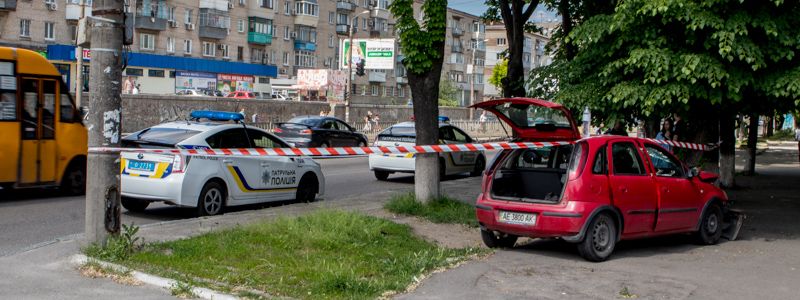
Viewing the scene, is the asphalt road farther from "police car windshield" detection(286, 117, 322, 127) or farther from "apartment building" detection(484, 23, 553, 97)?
"apartment building" detection(484, 23, 553, 97)

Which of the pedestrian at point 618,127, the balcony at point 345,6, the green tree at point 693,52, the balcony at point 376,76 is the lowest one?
the pedestrian at point 618,127

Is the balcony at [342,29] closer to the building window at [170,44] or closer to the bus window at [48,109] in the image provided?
the building window at [170,44]

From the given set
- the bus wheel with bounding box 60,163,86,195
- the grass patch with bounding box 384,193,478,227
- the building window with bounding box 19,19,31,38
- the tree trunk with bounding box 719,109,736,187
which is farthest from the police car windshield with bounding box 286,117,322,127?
the building window with bounding box 19,19,31,38

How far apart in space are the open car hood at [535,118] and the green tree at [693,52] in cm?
95

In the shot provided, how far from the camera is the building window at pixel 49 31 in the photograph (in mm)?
58250

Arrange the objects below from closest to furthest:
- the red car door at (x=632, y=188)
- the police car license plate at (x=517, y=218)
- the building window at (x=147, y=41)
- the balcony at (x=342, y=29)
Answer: the police car license plate at (x=517, y=218) < the red car door at (x=632, y=188) < the building window at (x=147, y=41) < the balcony at (x=342, y=29)

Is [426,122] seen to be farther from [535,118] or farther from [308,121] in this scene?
[308,121]

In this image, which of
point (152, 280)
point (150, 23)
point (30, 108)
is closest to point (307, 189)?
point (30, 108)

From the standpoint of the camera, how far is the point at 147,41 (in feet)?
218

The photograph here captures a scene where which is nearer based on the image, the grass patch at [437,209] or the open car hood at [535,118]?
the open car hood at [535,118]

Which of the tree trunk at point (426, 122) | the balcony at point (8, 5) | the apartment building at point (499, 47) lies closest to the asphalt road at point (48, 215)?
the tree trunk at point (426, 122)

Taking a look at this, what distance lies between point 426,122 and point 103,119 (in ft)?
17.9

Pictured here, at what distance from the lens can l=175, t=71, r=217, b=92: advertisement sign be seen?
6831 centimetres

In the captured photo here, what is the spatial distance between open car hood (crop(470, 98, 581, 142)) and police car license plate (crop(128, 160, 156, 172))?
479 cm
